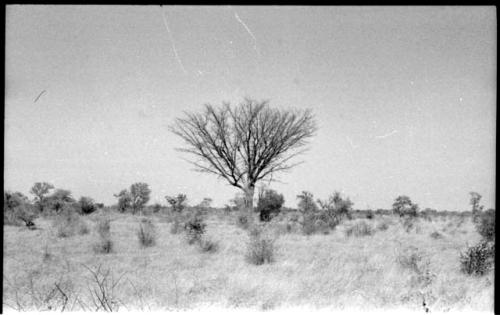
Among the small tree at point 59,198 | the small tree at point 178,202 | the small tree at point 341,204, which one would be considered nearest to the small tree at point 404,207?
the small tree at point 341,204

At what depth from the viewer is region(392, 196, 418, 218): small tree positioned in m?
26.4

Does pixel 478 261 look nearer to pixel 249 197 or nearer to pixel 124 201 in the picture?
pixel 249 197

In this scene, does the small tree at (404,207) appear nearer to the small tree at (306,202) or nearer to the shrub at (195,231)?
the small tree at (306,202)

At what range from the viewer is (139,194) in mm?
27516

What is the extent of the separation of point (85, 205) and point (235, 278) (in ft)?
58.3

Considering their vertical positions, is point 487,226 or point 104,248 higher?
point 487,226

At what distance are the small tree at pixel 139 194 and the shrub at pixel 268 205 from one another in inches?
417

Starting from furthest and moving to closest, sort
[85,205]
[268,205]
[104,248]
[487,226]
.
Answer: [85,205] < [268,205] < [487,226] < [104,248]

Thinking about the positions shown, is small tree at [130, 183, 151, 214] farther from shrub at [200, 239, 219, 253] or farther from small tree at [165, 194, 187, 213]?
shrub at [200, 239, 219, 253]

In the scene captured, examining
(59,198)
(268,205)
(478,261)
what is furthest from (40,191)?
(478,261)

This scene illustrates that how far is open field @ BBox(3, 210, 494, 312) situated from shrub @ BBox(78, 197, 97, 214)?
1259 cm

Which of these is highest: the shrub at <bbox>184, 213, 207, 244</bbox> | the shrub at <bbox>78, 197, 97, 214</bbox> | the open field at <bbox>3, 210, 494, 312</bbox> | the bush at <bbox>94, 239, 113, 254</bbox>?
the shrub at <bbox>78, 197, 97, 214</bbox>

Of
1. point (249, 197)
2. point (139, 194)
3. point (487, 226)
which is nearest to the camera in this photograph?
point (487, 226)

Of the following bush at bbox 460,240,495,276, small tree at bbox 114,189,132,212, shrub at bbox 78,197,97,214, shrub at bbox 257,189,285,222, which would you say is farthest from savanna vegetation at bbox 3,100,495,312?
small tree at bbox 114,189,132,212
